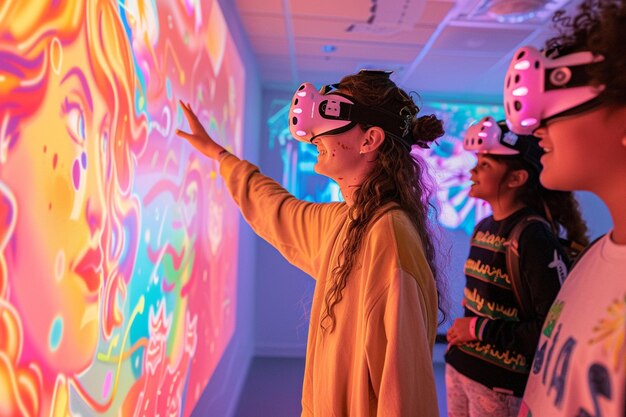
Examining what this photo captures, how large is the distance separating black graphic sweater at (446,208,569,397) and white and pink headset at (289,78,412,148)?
639 millimetres

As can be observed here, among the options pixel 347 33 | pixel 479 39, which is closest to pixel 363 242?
pixel 347 33

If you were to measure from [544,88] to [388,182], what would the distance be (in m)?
0.50

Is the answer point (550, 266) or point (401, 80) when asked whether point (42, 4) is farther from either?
point (401, 80)

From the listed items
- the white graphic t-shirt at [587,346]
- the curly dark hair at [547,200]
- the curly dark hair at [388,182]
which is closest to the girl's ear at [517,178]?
the curly dark hair at [547,200]

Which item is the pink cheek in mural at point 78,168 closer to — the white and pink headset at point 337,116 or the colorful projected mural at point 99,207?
the colorful projected mural at point 99,207

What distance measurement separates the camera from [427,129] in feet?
4.50

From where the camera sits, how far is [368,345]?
1090mm

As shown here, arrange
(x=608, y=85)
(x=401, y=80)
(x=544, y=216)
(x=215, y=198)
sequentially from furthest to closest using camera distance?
(x=401, y=80), (x=215, y=198), (x=544, y=216), (x=608, y=85)

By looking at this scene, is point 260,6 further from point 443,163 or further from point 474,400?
point 443,163

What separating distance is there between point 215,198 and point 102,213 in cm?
143

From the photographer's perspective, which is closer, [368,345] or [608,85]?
[608,85]

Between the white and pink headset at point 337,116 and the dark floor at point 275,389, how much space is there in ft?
8.53

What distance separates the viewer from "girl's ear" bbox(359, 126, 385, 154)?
133 cm

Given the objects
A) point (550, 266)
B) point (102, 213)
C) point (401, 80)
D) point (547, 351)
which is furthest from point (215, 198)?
point (401, 80)
